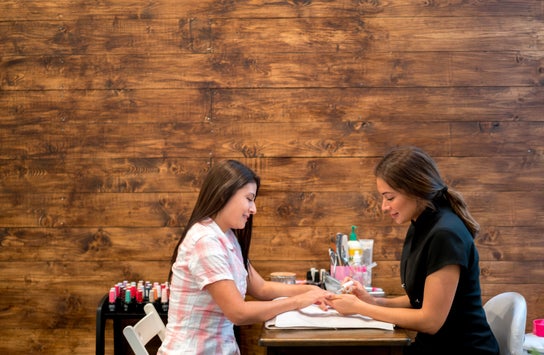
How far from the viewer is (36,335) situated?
3.07m

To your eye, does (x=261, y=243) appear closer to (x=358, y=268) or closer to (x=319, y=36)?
(x=358, y=268)

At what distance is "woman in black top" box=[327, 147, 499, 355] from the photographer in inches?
71.9

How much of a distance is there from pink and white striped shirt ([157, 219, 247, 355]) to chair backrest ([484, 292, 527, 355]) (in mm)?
950

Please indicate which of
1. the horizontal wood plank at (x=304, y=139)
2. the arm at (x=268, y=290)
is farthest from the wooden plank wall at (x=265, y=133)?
the arm at (x=268, y=290)

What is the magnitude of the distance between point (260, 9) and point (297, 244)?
1.26m

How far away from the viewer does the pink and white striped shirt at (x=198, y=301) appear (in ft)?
6.29

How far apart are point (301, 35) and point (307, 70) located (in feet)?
0.62

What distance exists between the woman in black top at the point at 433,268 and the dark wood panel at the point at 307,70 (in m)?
1.16

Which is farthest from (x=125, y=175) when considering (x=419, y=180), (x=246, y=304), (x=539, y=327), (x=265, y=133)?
(x=539, y=327)

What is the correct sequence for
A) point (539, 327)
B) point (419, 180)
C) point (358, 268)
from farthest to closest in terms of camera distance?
point (539, 327), point (358, 268), point (419, 180)

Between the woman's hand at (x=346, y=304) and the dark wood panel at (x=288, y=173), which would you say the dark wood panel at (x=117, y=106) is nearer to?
the dark wood panel at (x=288, y=173)

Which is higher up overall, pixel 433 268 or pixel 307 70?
pixel 307 70

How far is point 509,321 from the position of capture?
203 centimetres

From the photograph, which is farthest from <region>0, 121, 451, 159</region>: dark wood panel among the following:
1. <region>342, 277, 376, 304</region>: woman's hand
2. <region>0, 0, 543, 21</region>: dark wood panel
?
<region>342, 277, 376, 304</region>: woman's hand
